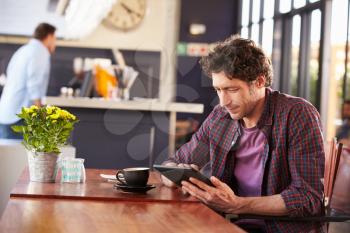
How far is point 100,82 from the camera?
6684 mm

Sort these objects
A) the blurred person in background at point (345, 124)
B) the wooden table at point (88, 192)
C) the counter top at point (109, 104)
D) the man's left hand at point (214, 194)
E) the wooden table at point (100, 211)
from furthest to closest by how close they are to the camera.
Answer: the blurred person in background at point (345, 124) → the counter top at point (109, 104) → the man's left hand at point (214, 194) → the wooden table at point (88, 192) → the wooden table at point (100, 211)

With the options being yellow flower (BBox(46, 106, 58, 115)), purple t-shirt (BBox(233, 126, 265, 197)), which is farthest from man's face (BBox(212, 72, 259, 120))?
yellow flower (BBox(46, 106, 58, 115))

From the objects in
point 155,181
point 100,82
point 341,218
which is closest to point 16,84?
point 100,82

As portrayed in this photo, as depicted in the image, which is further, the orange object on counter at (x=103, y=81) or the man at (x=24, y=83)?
the orange object on counter at (x=103, y=81)

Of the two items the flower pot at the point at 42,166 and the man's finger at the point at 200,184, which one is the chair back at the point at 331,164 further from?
the flower pot at the point at 42,166

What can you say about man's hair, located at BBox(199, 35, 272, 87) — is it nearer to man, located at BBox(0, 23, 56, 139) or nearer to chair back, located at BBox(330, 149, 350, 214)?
chair back, located at BBox(330, 149, 350, 214)

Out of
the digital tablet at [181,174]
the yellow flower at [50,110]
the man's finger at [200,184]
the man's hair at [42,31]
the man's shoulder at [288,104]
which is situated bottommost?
the man's finger at [200,184]

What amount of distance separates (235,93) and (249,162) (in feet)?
0.97

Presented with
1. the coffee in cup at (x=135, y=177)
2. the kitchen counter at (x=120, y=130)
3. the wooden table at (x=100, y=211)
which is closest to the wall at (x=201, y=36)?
the kitchen counter at (x=120, y=130)

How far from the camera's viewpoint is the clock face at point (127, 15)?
9.97 meters

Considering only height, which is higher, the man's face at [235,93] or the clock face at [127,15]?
the clock face at [127,15]

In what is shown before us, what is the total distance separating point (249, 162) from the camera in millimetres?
2600

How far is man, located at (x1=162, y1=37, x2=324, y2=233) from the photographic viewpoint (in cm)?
230

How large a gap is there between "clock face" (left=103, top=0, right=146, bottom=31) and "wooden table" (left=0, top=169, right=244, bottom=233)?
7666 millimetres
